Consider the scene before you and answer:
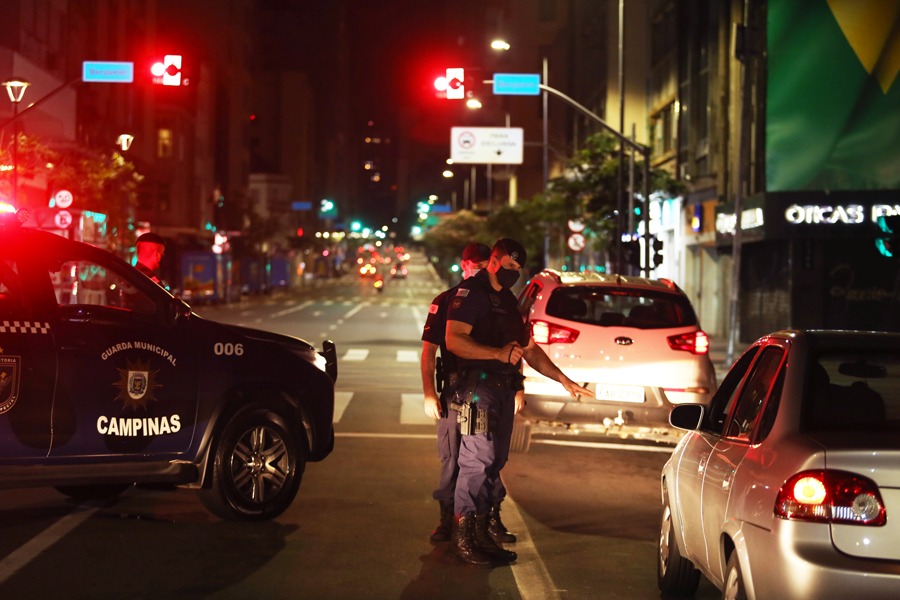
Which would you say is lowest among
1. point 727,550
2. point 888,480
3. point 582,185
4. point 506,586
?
point 506,586

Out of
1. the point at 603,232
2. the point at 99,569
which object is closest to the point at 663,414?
the point at 99,569

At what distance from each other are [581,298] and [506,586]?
5564 millimetres

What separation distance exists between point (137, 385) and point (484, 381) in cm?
217

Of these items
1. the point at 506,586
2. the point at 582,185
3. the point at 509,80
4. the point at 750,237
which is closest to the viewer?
the point at 506,586

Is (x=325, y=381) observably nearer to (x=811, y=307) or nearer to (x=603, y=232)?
(x=811, y=307)

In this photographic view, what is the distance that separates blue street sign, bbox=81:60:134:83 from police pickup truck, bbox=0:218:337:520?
21648 mm

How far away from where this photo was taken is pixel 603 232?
47469 millimetres

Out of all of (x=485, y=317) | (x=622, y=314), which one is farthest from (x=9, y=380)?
(x=622, y=314)

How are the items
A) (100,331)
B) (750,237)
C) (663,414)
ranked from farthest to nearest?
(750,237) < (663,414) < (100,331)

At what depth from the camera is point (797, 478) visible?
479 centimetres

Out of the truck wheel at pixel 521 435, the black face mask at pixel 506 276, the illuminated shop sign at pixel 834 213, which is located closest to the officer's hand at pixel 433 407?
the black face mask at pixel 506 276

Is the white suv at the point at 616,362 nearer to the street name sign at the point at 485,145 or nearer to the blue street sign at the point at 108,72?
the blue street sign at the point at 108,72

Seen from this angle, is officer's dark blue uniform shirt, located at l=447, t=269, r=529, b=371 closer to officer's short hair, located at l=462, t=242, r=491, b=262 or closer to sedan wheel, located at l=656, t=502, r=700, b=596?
officer's short hair, located at l=462, t=242, r=491, b=262

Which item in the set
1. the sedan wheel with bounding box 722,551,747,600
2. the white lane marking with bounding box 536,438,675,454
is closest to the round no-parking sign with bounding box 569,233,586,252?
the white lane marking with bounding box 536,438,675,454
